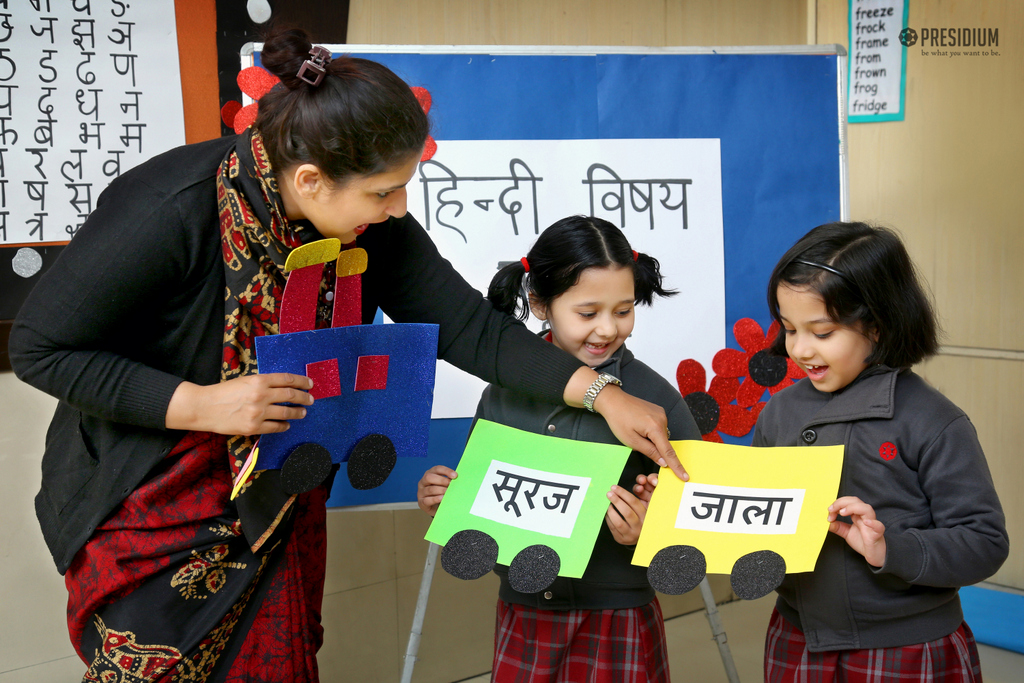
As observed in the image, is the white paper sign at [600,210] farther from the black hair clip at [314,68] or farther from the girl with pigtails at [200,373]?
the black hair clip at [314,68]

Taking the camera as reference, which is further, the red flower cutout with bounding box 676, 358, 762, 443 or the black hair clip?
the red flower cutout with bounding box 676, 358, 762, 443

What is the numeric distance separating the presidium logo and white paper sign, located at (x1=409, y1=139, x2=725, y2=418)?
3.96ft

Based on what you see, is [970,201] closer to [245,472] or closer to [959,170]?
[959,170]

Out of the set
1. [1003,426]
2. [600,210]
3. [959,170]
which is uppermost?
[959,170]

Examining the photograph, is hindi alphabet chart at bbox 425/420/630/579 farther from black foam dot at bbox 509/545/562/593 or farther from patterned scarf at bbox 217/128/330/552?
patterned scarf at bbox 217/128/330/552

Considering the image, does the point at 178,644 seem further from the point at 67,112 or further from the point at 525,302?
the point at 67,112

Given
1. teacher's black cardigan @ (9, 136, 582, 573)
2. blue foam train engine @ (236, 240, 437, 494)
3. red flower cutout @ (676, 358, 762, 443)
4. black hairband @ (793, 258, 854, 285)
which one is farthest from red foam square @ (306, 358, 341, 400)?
red flower cutout @ (676, 358, 762, 443)

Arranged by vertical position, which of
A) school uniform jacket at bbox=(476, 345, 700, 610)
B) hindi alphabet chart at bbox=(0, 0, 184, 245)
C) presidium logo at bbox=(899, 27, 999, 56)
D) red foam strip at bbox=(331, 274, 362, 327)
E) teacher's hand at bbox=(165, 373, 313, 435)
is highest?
presidium logo at bbox=(899, 27, 999, 56)

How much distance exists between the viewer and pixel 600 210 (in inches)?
68.8

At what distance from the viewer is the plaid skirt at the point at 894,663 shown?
1065 millimetres

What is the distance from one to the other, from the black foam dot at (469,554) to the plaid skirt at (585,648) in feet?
0.81

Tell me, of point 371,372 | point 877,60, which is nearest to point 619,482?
point 371,372

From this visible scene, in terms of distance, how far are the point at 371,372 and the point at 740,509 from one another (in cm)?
50

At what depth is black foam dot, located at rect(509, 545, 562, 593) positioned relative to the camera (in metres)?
1.00
